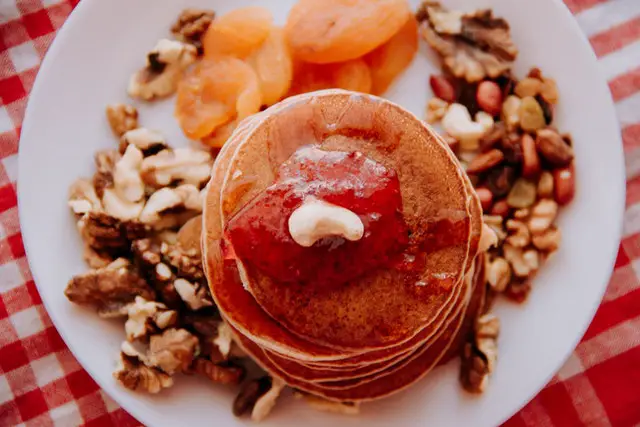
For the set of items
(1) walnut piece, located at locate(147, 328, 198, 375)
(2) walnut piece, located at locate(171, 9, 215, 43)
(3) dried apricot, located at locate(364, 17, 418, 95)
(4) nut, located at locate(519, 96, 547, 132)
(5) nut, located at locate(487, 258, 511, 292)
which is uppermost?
(2) walnut piece, located at locate(171, 9, 215, 43)

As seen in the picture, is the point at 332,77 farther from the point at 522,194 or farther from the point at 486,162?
the point at 522,194

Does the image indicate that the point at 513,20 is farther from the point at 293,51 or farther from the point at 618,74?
the point at 293,51

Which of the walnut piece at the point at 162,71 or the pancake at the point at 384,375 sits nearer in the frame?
the pancake at the point at 384,375

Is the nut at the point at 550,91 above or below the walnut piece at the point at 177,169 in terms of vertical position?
below

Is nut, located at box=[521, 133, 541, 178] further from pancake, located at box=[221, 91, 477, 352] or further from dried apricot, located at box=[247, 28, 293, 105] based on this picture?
dried apricot, located at box=[247, 28, 293, 105]

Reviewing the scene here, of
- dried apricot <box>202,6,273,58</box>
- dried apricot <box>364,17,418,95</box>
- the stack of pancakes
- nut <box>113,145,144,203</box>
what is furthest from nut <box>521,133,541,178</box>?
nut <box>113,145,144,203</box>

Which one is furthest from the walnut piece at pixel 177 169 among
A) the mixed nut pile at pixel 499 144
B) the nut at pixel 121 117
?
the mixed nut pile at pixel 499 144

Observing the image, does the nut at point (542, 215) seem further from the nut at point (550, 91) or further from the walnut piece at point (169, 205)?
the walnut piece at point (169, 205)

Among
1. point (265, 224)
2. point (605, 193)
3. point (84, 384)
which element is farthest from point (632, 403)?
point (84, 384)
